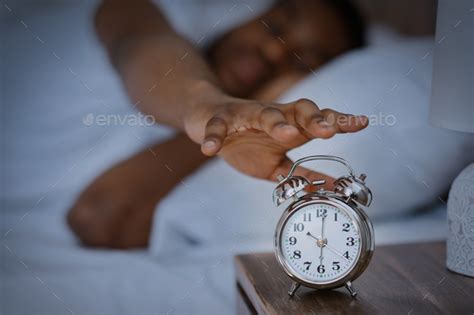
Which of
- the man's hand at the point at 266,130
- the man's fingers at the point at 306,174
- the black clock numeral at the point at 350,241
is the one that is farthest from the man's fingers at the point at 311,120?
the black clock numeral at the point at 350,241

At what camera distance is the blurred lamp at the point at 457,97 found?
142 centimetres

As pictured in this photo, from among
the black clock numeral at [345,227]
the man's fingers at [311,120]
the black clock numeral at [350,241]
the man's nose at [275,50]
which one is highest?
the man's nose at [275,50]

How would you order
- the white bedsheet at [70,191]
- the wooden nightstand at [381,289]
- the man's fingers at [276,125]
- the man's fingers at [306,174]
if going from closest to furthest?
the wooden nightstand at [381,289]
the man's fingers at [276,125]
the man's fingers at [306,174]
the white bedsheet at [70,191]

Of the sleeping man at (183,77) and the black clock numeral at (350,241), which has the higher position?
the sleeping man at (183,77)

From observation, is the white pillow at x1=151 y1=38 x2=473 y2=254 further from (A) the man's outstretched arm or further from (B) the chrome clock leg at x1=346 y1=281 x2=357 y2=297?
(B) the chrome clock leg at x1=346 y1=281 x2=357 y2=297

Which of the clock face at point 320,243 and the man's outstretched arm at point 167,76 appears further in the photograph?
the man's outstretched arm at point 167,76

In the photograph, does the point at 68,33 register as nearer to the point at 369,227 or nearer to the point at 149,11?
the point at 149,11

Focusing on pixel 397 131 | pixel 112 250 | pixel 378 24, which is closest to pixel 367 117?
pixel 397 131

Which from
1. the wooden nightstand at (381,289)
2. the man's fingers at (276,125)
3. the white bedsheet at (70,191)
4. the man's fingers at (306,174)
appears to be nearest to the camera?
the wooden nightstand at (381,289)

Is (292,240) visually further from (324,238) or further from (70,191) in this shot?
(70,191)

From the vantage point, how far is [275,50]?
5.86 ft

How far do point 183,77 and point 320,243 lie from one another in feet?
2.12

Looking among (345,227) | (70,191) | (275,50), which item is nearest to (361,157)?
(275,50)

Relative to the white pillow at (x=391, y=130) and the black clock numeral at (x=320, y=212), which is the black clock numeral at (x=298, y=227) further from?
the white pillow at (x=391, y=130)
